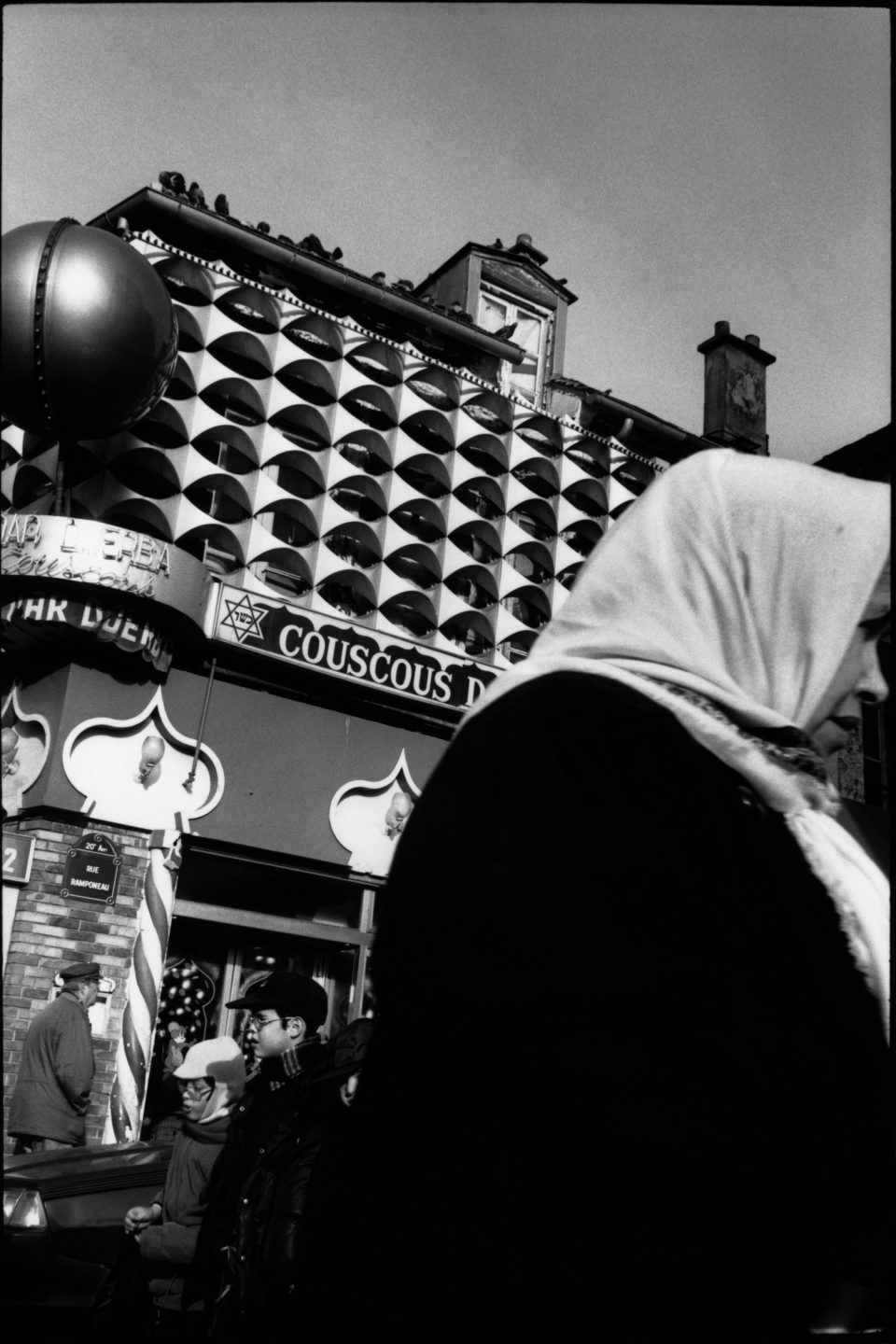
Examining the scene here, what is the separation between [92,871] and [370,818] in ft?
8.26

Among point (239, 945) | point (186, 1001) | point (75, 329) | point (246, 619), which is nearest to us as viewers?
point (75, 329)

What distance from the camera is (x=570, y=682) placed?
1387 millimetres

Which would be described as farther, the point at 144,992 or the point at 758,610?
the point at 144,992

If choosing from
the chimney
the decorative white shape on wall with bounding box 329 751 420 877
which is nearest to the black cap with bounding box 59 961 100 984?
the decorative white shape on wall with bounding box 329 751 420 877

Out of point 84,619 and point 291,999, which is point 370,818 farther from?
point 291,999

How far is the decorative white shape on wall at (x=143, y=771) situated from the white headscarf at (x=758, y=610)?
327 inches

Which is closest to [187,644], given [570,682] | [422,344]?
[422,344]

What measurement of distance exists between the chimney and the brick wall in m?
9.64

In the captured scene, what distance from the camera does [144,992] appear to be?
29.2 ft

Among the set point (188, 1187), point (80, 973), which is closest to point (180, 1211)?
point (188, 1187)

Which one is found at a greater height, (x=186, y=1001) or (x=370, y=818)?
(x=370, y=818)

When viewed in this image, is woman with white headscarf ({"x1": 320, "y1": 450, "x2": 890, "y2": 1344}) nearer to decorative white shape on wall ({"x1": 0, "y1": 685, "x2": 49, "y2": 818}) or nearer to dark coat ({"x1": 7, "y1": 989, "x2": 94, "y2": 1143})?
dark coat ({"x1": 7, "y1": 989, "x2": 94, "y2": 1143})

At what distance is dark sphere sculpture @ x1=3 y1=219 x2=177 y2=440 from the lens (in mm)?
7516

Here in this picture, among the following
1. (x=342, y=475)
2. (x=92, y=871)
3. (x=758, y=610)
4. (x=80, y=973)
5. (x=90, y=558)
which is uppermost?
(x=342, y=475)
